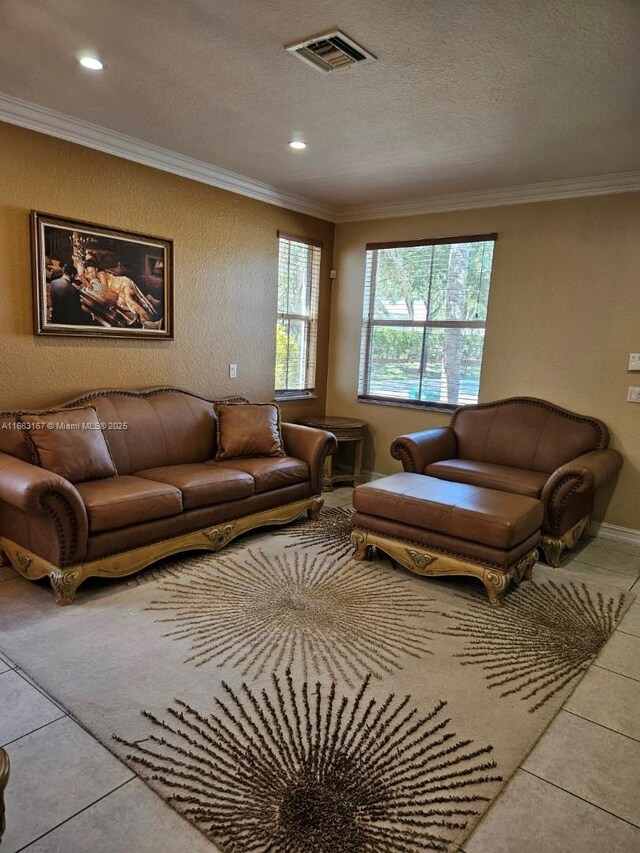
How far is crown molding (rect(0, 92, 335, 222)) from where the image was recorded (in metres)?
3.10

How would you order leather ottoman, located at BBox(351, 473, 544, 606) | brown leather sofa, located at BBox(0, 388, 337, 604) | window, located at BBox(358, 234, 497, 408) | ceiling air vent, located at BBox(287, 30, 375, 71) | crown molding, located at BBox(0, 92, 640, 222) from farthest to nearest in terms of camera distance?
window, located at BBox(358, 234, 497, 408), crown molding, located at BBox(0, 92, 640, 222), leather ottoman, located at BBox(351, 473, 544, 606), brown leather sofa, located at BBox(0, 388, 337, 604), ceiling air vent, located at BBox(287, 30, 375, 71)

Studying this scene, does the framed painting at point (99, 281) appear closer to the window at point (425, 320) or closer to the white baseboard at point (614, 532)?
the window at point (425, 320)

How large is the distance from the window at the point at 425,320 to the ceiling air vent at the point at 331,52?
239cm

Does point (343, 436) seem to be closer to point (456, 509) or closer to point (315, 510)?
point (315, 510)

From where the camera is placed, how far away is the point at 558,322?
4.21m

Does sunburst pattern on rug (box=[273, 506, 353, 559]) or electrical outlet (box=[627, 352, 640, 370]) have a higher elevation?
electrical outlet (box=[627, 352, 640, 370])

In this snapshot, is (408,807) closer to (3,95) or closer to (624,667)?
(624,667)

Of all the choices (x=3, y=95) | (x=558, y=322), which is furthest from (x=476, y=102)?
(x=3, y=95)

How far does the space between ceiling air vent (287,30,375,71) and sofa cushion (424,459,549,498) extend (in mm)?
2615

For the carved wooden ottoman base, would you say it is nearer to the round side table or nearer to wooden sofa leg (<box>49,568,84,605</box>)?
the round side table

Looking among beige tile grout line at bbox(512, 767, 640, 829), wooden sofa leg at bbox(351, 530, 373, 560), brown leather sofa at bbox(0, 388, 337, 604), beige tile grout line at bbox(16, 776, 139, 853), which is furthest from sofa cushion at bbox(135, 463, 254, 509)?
beige tile grout line at bbox(512, 767, 640, 829)

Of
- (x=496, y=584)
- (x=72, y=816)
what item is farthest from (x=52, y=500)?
(x=496, y=584)

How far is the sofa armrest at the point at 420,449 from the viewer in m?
4.07

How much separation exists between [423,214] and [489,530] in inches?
120
